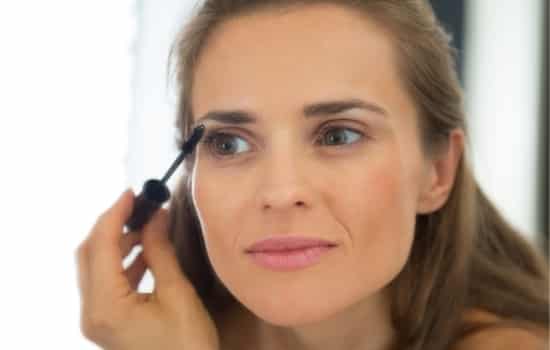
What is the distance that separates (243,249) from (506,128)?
79 cm

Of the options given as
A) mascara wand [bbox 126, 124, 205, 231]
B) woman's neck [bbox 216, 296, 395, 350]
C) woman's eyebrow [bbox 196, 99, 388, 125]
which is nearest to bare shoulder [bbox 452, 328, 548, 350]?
woman's neck [bbox 216, 296, 395, 350]

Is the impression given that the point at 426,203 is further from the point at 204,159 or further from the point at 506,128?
the point at 506,128

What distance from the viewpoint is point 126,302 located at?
2.89 feet

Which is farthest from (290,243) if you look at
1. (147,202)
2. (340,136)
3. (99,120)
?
(99,120)

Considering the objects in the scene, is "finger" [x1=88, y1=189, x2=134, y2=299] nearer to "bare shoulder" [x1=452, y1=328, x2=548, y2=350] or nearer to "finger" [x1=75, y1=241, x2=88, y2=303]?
"finger" [x1=75, y1=241, x2=88, y2=303]

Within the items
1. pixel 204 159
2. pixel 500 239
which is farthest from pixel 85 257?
pixel 500 239

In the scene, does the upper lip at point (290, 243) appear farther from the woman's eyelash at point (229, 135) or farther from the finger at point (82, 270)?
the finger at point (82, 270)

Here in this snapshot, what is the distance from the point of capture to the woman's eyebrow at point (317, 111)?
29.2 inches

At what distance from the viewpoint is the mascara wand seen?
84cm

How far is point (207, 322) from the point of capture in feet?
2.94

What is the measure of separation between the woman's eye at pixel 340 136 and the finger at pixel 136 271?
368 mm

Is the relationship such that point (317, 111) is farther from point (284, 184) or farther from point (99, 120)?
point (99, 120)

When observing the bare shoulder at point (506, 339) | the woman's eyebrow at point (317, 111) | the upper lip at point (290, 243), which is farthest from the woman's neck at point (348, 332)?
the woman's eyebrow at point (317, 111)

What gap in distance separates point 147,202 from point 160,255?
0.30 feet
